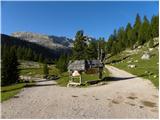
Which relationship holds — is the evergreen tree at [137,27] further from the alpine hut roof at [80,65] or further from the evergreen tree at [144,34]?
the alpine hut roof at [80,65]

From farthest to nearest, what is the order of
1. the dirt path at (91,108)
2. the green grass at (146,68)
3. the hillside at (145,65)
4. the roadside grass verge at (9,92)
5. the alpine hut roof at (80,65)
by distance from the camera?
the hillside at (145,65)
the green grass at (146,68)
the alpine hut roof at (80,65)
the roadside grass verge at (9,92)
the dirt path at (91,108)

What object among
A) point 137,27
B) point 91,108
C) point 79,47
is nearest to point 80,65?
point 91,108

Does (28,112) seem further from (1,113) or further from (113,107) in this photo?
(113,107)

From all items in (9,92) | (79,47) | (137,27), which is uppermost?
(137,27)

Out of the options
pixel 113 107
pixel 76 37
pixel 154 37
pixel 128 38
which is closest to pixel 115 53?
pixel 128 38

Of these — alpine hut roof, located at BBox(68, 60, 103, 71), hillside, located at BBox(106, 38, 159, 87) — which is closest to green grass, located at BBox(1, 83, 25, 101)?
alpine hut roof, located at BBox(68, 60, 103, 71)

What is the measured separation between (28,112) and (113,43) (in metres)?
129

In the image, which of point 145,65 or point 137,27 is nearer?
point 145,65

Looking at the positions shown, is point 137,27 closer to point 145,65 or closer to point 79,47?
point 79,47

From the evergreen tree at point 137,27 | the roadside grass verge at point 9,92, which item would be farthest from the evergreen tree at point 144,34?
the roadside grass verge at point 9,92

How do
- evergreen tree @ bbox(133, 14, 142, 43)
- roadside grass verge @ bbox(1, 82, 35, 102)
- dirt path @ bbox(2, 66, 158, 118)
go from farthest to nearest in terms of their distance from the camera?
evergreen tree @ bbox(133, 14, 142, 43) → roadside grass verge @ bbox(1, 82, 35, 102) → dirt path @ bbox(2, 66, 158, 118)

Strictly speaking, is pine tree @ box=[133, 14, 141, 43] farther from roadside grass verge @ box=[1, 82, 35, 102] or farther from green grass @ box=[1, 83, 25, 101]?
green grass @ box=[1, 83, 25, 101]

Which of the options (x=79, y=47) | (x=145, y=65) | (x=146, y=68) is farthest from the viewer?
(x=79, y=47)

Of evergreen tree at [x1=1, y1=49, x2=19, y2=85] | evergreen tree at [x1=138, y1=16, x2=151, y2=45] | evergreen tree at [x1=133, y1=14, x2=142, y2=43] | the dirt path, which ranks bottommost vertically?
the dirt path
